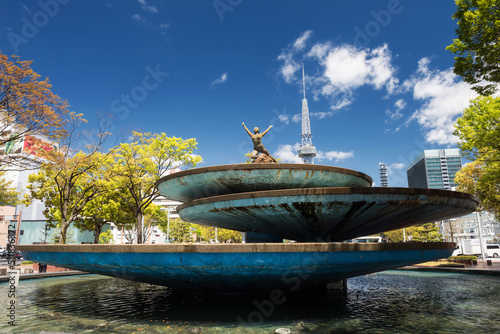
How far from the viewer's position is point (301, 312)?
7.72 metres

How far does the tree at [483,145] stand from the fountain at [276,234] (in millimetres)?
10255

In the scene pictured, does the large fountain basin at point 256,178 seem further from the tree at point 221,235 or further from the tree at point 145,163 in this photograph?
the tree at point 221,235

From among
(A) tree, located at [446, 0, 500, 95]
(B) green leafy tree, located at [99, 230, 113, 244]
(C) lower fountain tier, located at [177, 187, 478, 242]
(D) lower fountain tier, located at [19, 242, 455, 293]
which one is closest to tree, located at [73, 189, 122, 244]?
(C) lower fountain tier, located at [177, 187, 478, 242]

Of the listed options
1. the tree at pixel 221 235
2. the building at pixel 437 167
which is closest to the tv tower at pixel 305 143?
the building at pixel 437 167

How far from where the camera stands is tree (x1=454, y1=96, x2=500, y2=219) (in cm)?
1720

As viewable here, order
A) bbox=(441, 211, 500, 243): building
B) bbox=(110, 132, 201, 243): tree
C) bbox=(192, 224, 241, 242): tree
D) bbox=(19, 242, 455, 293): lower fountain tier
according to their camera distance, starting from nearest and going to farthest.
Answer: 1. bbox=(19, 242, 455, 293): lower fountain tier
2. bbox=(110, 132, 201, 243): tree
3. bbox=(192, 224, 241, 242): tree
4. bbox=(441, 211, 500, 243): building

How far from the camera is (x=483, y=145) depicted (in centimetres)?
1744

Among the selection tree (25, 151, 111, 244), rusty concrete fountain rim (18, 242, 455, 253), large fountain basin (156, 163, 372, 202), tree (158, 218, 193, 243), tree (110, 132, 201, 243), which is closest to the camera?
rusty concrete fountain rim (18, 242, 455, 253)

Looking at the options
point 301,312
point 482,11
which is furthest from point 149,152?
point 482,11

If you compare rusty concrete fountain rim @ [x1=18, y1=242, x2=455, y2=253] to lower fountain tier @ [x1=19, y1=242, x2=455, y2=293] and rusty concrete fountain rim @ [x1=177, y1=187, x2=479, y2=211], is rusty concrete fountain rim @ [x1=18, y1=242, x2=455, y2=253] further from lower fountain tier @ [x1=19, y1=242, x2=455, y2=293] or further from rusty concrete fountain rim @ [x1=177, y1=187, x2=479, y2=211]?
rusty concrete fountain rim @ [x1=177, y1=187, x2=479, y2=211]

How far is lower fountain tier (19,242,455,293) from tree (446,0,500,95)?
707cm

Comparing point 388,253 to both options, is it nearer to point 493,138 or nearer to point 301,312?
point 301,312

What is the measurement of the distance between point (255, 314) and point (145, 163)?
18345 mm

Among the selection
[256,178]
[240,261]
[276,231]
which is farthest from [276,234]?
[240,261]
